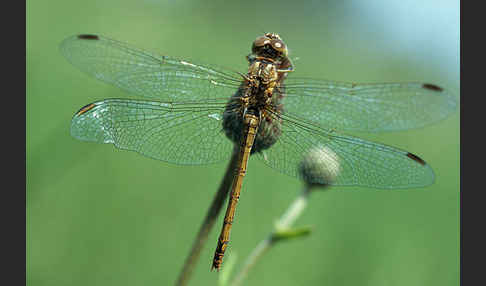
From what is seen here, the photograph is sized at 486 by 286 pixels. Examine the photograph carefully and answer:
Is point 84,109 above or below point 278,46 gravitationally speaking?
below

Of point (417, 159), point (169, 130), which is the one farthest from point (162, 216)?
point (417, 159)

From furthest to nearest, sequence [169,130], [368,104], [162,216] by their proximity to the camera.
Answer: [162,216] < [368,104] < [169,130]

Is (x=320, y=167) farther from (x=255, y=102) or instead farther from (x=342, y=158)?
(x=255, y=102)

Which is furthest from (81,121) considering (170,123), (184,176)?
(184,176)

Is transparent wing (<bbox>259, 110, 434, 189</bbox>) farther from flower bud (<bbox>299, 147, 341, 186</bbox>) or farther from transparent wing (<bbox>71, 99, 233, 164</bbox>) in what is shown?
transparent wing (<bbox>71, 99, 233, 164</bbox>)

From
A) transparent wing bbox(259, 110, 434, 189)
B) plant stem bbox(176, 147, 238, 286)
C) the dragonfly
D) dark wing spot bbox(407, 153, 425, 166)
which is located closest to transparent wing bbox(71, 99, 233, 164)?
the dragonfly

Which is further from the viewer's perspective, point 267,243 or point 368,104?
point 368,104

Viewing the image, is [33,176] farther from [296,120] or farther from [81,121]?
[296,120]

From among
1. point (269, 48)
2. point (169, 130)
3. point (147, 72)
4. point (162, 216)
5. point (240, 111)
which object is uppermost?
point (269, 48)
